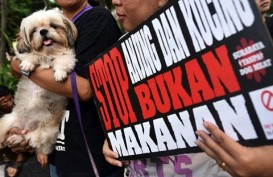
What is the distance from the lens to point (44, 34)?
109 inches

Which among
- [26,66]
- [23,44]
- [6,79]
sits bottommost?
[26,66]

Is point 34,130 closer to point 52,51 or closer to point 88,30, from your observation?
point 52,51

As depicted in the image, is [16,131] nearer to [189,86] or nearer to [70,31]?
[70,31]

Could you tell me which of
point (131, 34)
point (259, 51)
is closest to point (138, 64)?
point (131, 34)

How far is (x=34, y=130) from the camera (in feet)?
9.48

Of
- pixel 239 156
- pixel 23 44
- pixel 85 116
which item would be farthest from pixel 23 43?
pixel 239 156

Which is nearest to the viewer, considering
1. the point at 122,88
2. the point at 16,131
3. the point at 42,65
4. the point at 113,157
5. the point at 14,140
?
the point at 122,88

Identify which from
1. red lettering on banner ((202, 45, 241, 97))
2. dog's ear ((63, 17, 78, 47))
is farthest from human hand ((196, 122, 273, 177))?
dog's ear ((63, 17, 78, 47))

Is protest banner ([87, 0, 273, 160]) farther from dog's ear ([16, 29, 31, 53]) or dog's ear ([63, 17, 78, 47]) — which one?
dog's ear ([16, 29, 31, 53])

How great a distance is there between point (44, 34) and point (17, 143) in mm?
792

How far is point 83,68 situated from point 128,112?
1.88ft

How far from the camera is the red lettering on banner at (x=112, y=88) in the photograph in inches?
65.8

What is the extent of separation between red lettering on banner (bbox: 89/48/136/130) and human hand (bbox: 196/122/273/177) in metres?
0.58

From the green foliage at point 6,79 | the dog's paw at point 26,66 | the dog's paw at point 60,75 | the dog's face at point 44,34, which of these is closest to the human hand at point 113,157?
the dog's paw at point 60,75
